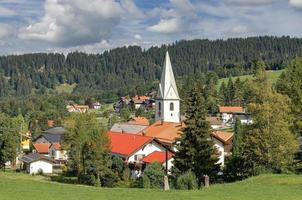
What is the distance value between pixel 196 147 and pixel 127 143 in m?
19.0

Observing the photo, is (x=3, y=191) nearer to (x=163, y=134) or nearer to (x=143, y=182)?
(x=143, y=182)

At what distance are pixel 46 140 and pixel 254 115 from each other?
66.3 meters

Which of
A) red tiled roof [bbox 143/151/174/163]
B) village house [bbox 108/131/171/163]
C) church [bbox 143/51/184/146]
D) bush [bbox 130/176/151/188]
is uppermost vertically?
church [bbox 143/51/184/146]

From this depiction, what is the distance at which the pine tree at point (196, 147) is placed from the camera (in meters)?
38.8

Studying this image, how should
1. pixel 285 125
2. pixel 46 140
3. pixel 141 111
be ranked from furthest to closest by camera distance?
pixel 141 111, pixel 46 140, pixel 285 125

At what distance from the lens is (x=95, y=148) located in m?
44.9

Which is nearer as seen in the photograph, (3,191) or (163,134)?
(3,191)

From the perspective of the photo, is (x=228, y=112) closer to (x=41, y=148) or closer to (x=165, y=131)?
(x=41, y=148)

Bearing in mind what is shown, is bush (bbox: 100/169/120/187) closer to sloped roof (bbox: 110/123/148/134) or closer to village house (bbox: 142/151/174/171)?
village house (bbox: 142/151/174/171)

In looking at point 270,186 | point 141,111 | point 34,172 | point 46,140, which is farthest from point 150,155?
point 141,111

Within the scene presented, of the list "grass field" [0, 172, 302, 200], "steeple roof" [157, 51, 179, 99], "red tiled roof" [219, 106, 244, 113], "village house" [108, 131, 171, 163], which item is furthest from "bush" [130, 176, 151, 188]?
"red tiled roof" [219, 106, 244, 113]

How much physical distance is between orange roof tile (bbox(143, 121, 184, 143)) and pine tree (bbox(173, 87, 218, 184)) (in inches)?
745

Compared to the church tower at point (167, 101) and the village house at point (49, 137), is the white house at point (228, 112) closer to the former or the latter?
the village house at point (49, 137)

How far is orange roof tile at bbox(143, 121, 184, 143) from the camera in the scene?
61.2 metres
